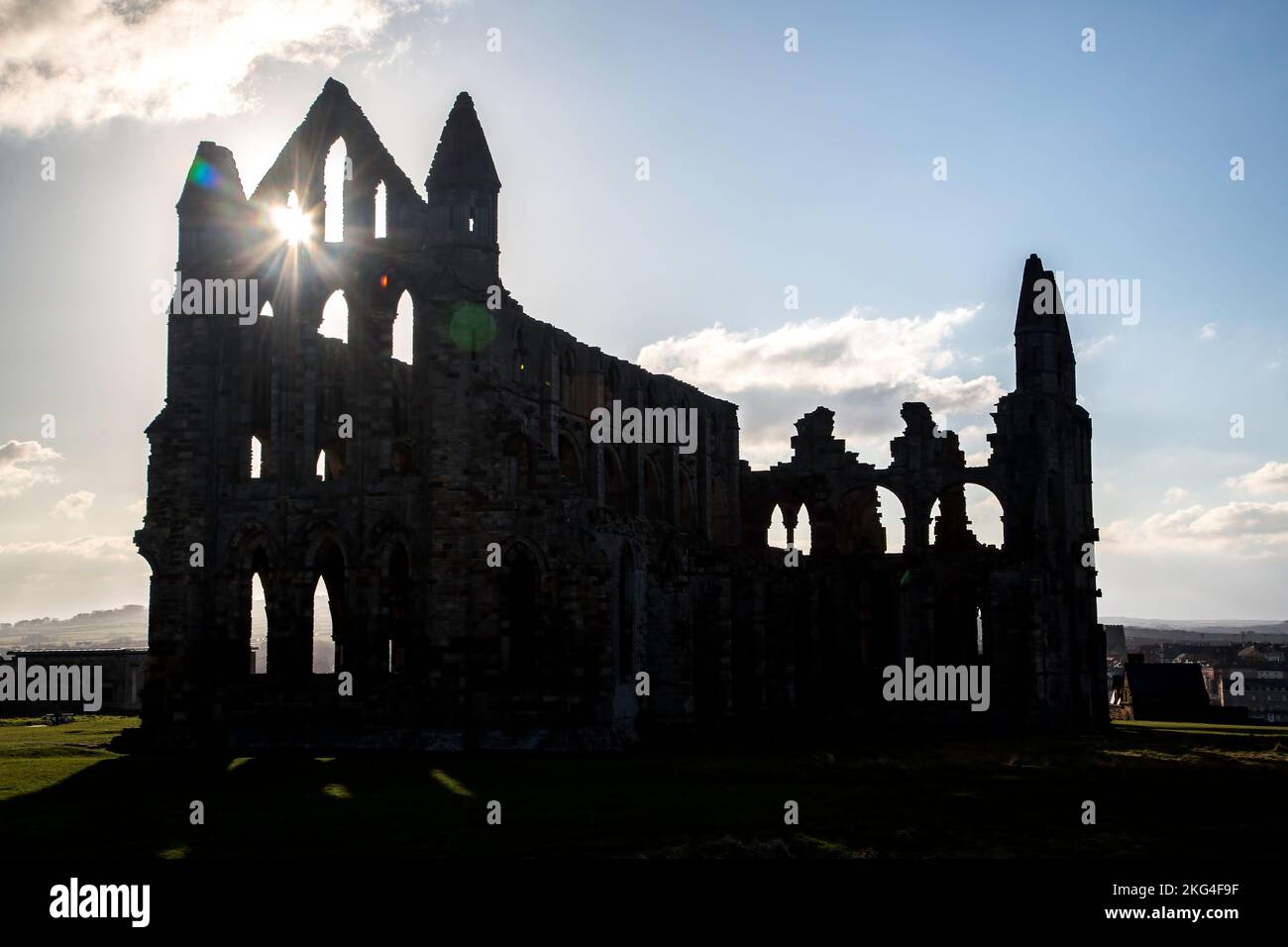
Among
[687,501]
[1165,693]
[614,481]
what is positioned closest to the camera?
[614,481]

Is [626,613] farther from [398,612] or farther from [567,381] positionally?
[398,612]

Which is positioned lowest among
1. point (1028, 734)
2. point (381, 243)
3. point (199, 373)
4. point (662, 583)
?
point (1028, 734)

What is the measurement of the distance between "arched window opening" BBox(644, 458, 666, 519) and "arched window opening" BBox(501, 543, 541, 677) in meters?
13.4

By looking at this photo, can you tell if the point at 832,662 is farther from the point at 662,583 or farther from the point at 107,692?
the point at 107,692

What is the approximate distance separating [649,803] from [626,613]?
13.1 metres

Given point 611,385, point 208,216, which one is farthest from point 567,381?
point 208,216

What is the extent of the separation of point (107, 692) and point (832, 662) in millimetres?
30520

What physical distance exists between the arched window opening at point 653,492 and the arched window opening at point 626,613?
40.3 ft

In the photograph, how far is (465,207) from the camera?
122 ft

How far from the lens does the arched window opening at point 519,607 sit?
35.4 metres

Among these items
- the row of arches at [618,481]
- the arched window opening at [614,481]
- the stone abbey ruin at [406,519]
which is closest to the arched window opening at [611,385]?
the stone abbey ruin at [406,519]

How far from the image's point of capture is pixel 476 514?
35594mm

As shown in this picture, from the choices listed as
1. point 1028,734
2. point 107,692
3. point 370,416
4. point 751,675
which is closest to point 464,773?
point 370,416
